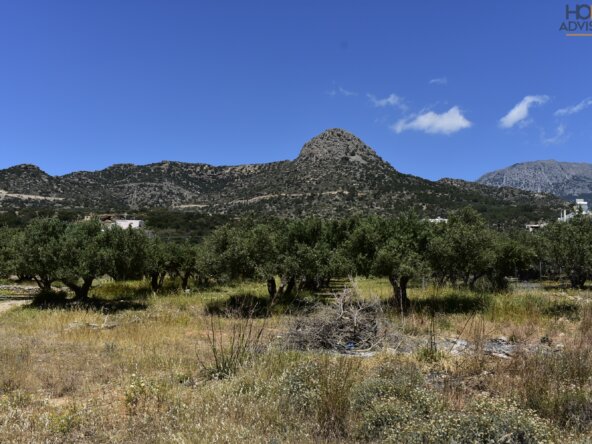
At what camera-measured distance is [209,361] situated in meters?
7.48

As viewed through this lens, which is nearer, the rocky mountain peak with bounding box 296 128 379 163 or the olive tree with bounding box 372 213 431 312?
the olive tree with bounding box 372 213 431 312

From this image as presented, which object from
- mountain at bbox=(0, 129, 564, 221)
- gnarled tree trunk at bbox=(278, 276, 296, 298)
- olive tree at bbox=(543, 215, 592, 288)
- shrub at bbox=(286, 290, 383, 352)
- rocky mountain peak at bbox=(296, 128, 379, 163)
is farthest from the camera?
rocky mountain peak at bbox=(296, 128, 379, 163)

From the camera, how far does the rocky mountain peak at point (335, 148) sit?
100312 millimetres

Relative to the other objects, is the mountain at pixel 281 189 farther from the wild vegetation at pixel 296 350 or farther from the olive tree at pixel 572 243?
the wild vegetation at pixel 296 350

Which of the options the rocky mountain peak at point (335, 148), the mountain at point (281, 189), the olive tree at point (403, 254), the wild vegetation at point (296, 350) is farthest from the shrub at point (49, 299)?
the rocky mountain peak at point (335, 148)

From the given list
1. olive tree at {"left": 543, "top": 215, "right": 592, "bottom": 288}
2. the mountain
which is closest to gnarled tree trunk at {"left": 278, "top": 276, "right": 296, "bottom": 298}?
olive tree at {"left": 543, "top": 215, "right": 592, "bottom": 288}

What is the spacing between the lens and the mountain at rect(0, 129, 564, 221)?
265ft

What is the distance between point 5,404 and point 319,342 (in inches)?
267

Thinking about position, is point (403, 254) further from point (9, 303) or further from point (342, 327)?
point (9, 303)

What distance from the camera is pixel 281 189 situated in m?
89.4

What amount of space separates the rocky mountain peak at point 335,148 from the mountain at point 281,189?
0.77 feet

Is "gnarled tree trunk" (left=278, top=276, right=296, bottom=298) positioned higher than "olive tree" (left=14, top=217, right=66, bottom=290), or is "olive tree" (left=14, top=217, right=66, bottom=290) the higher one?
"olive tree" (left=14, top=217, right=66, bottom=290)

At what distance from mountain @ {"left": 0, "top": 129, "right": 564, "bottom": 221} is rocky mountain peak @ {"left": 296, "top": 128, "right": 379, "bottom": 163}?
24cm

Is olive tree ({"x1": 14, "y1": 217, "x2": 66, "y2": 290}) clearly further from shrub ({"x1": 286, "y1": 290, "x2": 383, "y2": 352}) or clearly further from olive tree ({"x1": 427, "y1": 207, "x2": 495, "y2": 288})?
olive tree ({"x1": 427, "y1": 207, "x2": 495, "y2": 288})
